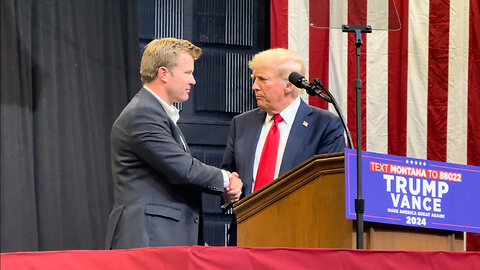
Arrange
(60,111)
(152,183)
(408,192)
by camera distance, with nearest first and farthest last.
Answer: (408,192) → (152,183) → (60,111)

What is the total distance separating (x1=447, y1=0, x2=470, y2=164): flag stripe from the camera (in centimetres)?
651

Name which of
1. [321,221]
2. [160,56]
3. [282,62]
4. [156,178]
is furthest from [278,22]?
[321,221]

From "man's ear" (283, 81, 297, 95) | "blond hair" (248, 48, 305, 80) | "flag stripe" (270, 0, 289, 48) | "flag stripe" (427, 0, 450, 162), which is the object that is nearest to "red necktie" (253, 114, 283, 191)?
"man's ear" (283, 81, 297, 95)

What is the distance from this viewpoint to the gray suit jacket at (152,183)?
405 centimetres

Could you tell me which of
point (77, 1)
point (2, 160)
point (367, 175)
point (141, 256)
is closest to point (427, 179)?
point (367, 175)

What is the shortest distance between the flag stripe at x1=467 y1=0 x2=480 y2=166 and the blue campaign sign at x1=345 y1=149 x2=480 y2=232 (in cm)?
328

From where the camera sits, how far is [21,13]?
552cm

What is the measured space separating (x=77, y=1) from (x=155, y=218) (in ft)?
8.15

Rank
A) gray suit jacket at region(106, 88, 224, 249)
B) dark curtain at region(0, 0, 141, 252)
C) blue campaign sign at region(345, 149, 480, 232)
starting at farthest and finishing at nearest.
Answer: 1. dark curtain at region(0, 0, 141, 252)
2. gray suit jacket at region(106, 88, 224, 249)
3. blue campaign sign at region(345, 149, 480, 232)

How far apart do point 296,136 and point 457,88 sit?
2295 millimetres

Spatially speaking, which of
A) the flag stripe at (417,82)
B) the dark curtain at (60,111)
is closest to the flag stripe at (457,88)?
the flag stripe at (417,82)

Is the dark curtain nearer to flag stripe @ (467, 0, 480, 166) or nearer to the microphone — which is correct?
the microphone

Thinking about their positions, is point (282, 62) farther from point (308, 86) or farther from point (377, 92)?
point (377, 92)

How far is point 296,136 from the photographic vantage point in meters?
4.74
